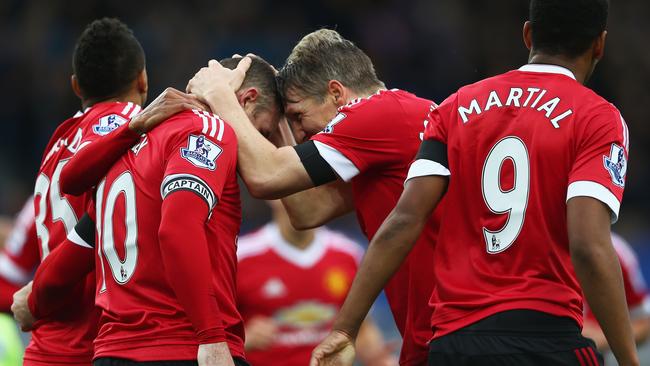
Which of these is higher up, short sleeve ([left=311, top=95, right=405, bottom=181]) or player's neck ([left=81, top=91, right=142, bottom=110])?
short sleeve ([left=311, top=95, right=405, bottom=181])

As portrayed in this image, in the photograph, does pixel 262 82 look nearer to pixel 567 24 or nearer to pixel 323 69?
pixel 323 69

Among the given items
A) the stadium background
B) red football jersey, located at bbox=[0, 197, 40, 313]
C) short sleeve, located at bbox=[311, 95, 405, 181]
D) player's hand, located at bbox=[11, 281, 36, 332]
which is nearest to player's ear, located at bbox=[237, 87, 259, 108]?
short sleeve, located at bbox=[311, 95, 405, 181]

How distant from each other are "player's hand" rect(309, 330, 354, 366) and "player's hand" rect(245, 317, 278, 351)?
3.58 m

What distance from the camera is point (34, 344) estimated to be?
5051 mm

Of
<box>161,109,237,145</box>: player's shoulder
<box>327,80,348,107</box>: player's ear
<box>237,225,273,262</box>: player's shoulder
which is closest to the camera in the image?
<box>161,109,237,145</box>: player's shoulder

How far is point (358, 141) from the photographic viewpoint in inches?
176

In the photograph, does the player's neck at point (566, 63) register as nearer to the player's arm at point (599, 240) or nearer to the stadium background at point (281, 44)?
the player's arm at point (599, 240)

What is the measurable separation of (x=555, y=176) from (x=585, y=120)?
0.71 feet

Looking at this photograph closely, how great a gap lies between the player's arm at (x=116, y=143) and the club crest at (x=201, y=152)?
0.23 metres

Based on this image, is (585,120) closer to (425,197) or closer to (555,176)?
(555,176)

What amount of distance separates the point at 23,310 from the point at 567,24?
2.69 meters

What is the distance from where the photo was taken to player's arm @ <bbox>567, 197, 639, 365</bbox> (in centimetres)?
362

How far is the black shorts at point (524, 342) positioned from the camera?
3.76m

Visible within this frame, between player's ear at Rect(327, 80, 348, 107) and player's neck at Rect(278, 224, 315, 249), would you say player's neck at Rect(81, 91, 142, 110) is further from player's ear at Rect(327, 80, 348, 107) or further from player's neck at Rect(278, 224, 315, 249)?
player's neck at Rect(278, 224, 315, 249)
